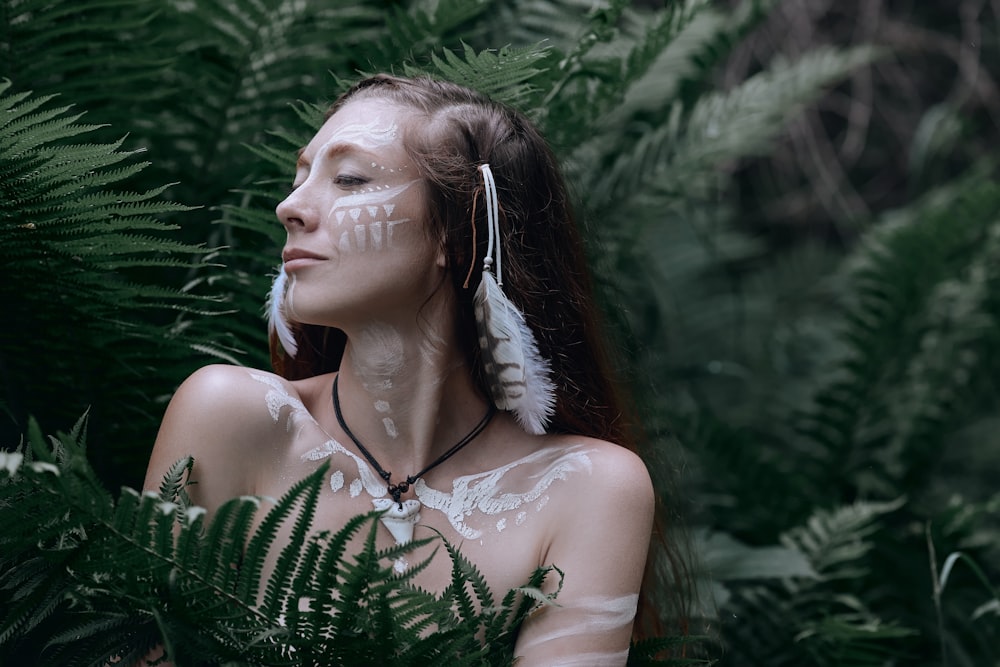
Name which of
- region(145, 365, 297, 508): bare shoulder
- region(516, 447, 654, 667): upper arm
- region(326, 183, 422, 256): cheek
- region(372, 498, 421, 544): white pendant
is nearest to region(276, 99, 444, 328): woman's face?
region(326, 183, 422, 256): cheek

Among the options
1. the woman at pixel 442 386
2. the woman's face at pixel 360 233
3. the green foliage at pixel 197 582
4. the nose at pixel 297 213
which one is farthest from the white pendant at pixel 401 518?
the nose at pixel 297 213

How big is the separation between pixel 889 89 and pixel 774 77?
163 cm

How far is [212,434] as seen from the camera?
4.97ft

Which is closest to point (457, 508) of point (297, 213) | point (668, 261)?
point (297, 213)

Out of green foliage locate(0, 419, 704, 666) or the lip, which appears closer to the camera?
green foliage locate(0, 419, 704, 666)

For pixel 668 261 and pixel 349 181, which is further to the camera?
Answer: pixel 668 261

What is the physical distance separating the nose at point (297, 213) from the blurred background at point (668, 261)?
142 millimetres

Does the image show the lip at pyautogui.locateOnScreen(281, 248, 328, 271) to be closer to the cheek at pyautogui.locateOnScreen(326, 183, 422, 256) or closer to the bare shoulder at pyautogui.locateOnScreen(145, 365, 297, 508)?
the cheek at pyautogui.locateOnScreen(326, 183, 422, 256)

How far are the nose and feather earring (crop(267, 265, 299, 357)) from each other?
0.23 ft

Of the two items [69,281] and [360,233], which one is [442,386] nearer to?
[360,233]

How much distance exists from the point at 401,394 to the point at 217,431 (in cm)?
26

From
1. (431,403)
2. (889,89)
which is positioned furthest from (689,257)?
(431,403)

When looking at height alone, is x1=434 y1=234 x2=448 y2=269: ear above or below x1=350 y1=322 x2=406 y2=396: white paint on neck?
above

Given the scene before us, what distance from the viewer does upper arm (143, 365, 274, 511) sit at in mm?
1511
